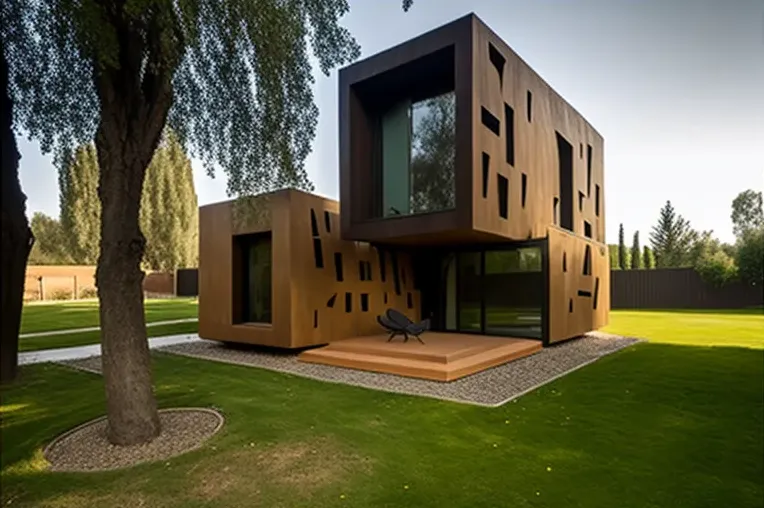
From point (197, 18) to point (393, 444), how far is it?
4.81m

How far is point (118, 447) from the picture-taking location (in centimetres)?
440

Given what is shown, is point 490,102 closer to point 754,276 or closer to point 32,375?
point 754,276

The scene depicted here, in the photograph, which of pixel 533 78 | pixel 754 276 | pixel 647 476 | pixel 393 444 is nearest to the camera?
pixel 647 476

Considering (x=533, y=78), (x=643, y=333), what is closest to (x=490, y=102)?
(x=533, y=78)

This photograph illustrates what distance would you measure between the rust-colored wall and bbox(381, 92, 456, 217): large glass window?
164 centimetres

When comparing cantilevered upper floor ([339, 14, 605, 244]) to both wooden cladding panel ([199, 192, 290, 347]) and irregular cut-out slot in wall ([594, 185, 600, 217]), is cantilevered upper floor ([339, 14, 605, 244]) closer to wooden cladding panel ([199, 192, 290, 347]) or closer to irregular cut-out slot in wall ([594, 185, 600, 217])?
wooden cladding panel ([199, 192, 290, 347])

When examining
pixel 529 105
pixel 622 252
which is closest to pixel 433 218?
pixel 529 105

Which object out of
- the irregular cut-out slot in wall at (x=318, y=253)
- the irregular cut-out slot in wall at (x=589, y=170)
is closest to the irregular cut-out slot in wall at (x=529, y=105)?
the irregular cut-out slot in wall at (x=589, y=170)

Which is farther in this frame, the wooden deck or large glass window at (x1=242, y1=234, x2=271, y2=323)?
large glass window at (x1=242, y1=234, x2=271, y2=323)

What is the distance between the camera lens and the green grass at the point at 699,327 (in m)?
8.63

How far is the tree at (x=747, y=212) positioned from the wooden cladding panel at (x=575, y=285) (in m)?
5.05

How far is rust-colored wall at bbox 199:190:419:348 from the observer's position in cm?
925

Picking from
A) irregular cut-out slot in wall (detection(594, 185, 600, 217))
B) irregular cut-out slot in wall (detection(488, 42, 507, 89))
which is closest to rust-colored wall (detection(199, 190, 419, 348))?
irregular cut-out slot in wall (detection(488, 42, 507, 89))

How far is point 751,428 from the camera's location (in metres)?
4.68
